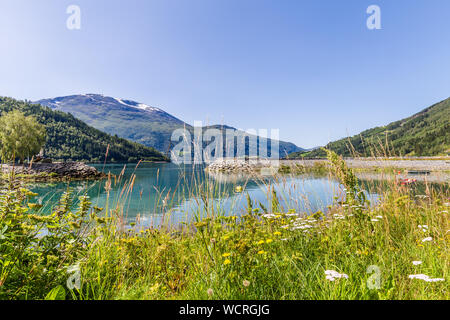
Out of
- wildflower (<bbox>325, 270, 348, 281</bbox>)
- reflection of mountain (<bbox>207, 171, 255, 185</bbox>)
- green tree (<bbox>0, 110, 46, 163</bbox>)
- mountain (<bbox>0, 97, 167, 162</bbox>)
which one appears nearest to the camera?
wildflower (<bbox>325, 270, 348, 281</bbox>)

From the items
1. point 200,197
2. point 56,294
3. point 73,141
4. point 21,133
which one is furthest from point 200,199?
point 73,141

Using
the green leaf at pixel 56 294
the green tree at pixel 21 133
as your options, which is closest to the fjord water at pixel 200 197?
the green leaf at pixel 56 294

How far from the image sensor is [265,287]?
5.43 ft

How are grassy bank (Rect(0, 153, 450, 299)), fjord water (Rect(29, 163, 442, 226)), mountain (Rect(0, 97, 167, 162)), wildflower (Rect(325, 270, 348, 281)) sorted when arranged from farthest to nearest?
mountain (Rect(0, 97, 167, 162)) → fjord water (Rect(29, 163, 442, 226)) → grassy bank (Rect(0, 153, 450, 299)) → wildflower (Rect(325, 270, 348, 281))

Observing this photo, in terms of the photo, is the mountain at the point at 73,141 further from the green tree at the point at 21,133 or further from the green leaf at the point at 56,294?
the green leaf at the point at 56,294

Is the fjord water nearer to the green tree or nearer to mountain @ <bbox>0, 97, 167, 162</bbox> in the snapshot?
the green tree

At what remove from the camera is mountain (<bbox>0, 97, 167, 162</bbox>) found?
323 ft

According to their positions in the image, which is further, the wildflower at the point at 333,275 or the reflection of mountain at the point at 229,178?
the reflection of mountain at the point at 229,178

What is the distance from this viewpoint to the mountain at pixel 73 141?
3875 inches

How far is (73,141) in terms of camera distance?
344 feet

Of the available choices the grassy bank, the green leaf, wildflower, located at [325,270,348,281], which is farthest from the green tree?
wildflower, located at [325,270,348,281]
